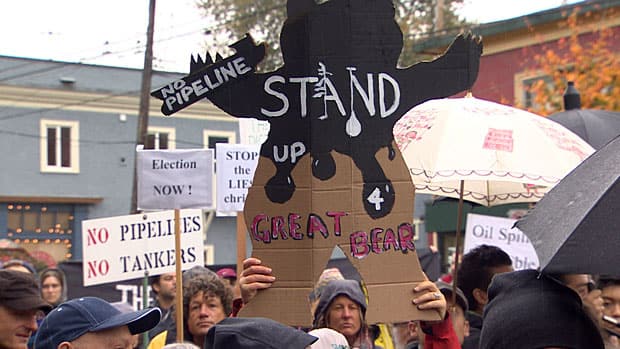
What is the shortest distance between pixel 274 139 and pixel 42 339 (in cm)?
110

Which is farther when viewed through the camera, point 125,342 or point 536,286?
Result: point 125,342

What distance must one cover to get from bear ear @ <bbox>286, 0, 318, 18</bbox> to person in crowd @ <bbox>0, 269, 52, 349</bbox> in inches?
66.5

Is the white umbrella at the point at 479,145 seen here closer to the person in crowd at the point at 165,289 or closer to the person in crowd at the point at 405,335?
the person in crowd at the point at 405,335

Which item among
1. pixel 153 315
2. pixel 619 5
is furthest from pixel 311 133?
pixel 619 5

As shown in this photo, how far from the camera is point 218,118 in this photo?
33.6 m

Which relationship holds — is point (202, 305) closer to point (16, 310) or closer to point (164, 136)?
point (16, 310)

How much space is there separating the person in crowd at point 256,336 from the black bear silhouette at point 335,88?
0.70 metres

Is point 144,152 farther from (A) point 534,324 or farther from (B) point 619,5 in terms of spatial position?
(B) point 619,5

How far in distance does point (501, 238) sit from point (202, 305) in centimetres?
386

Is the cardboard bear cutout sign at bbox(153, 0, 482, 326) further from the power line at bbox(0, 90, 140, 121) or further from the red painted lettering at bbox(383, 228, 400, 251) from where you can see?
the power line at bbox(0, 90, 140, 121)

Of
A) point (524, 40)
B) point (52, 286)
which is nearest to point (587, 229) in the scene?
point (52, 286)

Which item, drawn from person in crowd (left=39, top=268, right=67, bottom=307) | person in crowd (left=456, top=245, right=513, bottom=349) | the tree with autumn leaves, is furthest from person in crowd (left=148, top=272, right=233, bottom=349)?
the tree with autumn leaves

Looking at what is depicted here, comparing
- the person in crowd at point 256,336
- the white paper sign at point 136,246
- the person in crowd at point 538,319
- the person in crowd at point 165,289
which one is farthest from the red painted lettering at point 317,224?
the white paper sign at point 136,246

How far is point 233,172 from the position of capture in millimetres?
8625
